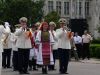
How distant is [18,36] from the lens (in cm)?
1906

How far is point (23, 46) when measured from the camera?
18797 millimetres

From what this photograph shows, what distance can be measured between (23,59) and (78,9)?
60.0 m

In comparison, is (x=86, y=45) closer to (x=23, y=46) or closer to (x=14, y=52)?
(x=14, y=52)

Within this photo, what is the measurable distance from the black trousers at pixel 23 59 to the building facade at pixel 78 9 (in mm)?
58318

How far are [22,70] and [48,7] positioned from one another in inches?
2352

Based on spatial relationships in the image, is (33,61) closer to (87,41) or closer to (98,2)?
(87,41)

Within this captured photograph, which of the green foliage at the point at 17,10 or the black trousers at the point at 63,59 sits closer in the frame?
the black trousers at the point at 63,59

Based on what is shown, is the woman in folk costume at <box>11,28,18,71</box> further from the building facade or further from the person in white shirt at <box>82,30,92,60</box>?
the building facade

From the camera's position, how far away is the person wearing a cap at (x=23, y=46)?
18.8 metres

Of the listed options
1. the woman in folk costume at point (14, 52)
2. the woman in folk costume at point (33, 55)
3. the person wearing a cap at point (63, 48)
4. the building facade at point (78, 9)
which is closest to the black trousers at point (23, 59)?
the woman in folk costume at point (33, 55)

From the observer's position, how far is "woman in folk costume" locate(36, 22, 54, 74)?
18875 millimetres

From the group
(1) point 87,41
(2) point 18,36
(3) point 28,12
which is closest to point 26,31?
(2) point 18,36

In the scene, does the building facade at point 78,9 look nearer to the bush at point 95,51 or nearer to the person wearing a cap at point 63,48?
the bush at point 95,51

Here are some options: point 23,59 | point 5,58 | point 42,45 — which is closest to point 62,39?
point 42,45
